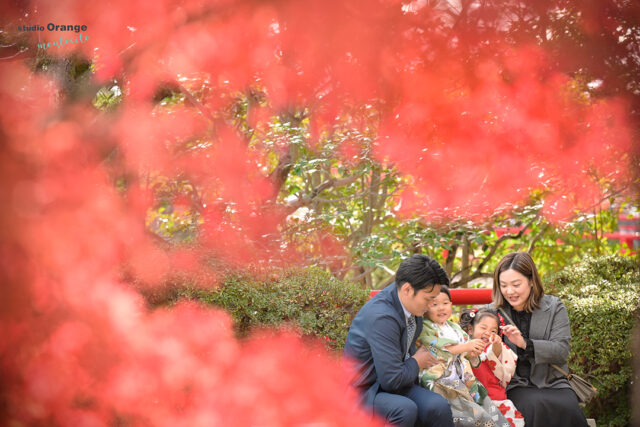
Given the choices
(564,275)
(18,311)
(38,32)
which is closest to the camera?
(18,311)

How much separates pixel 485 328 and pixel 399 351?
0.52 meters

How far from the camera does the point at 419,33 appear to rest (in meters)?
4.12

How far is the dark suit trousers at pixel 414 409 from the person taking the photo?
6.91 feet

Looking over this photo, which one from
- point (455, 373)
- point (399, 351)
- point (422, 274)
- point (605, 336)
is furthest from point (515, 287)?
point (605, 336)

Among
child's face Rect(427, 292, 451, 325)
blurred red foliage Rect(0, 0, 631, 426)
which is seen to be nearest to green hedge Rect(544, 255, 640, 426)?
blurred red foliage Rect(0, 0, 631, 426)

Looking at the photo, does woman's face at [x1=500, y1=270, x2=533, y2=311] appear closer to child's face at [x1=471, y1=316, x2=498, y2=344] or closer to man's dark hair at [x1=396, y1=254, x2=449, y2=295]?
child's face at [x1=471, y1=316, x2=498, y2=344]

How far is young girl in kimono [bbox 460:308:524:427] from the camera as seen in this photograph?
2.42 metres

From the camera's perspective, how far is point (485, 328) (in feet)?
8.21

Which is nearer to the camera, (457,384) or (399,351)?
(399,351)

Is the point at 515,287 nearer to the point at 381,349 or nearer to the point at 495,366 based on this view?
the point at 495,366

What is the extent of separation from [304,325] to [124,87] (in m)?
1.92

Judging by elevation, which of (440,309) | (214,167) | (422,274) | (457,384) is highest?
(214,167)

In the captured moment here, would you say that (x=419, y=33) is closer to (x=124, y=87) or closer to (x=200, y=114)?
(x=200, y=114)

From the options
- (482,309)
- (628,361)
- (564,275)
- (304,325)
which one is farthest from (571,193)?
(304,325)
